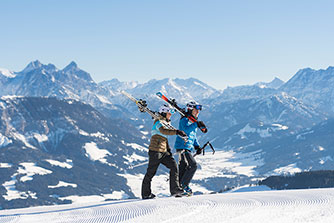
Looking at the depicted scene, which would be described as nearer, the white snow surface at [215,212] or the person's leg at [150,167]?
the white snow surface at [215,212]

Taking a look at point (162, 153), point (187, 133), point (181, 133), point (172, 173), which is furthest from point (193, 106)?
point (172, 173)

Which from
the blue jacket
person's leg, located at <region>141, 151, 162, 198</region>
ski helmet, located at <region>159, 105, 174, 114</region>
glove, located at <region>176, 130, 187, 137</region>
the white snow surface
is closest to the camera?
the white snow surface

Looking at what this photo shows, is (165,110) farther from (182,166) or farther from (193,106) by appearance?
(182,166)

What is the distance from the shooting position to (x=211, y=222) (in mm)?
10586

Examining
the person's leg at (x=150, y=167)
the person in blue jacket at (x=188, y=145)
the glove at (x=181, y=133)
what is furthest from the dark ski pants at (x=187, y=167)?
the glove at (x=181, y=133)

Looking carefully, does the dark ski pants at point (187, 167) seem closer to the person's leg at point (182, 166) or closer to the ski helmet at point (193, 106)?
the person's leg at point (182, 166)

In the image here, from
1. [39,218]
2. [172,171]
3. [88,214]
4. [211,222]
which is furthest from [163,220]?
[172,171]

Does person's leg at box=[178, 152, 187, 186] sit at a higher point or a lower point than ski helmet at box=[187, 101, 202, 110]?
lower

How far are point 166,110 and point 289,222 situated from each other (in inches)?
328

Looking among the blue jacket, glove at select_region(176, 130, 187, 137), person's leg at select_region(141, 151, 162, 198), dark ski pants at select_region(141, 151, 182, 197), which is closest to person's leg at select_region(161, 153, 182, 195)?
dark ski pants at select_region(141, 151, 182, 197)

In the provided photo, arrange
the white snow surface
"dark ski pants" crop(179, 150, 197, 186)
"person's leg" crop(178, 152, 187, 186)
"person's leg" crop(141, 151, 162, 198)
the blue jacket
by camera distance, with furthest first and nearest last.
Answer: "person's leg" crop(178, 152, 187, 186) < "dark ski pants" crop(179, 150, 197, 186) < the blue jacket < "person's leg" crop(141, 151, 162, 198) < the white snow surface

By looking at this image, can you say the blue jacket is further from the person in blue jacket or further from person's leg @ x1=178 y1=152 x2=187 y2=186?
person's leg @ x1=178 y1=152 x2=187 y2=186

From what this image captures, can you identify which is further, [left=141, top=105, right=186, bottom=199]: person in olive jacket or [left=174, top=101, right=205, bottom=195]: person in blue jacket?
[left=174, top=101, right=205, bottom=195]: person in blue jacket

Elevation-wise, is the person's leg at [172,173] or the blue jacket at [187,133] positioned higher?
the blue jacket at [187,133]
